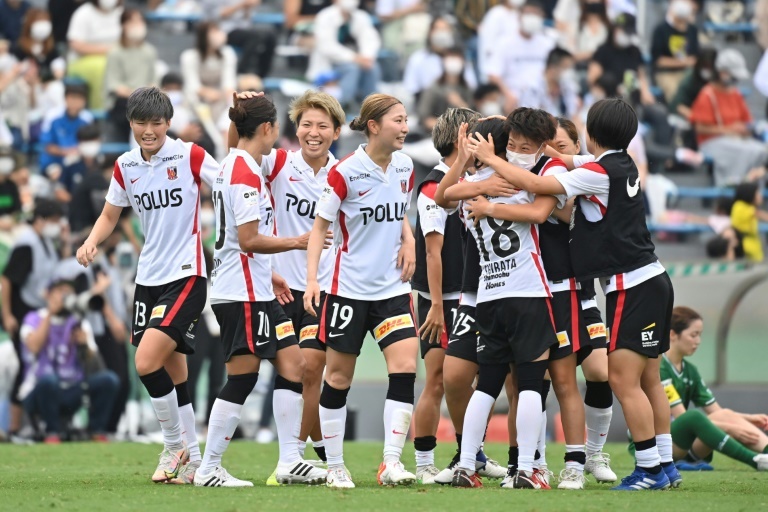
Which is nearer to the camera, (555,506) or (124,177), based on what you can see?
(555,506)

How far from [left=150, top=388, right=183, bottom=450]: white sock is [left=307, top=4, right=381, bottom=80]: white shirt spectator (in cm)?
1162

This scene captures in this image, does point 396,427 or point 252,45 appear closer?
point 396,427

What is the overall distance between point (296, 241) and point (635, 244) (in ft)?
6.79

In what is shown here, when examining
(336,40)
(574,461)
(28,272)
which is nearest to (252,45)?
(336,40)

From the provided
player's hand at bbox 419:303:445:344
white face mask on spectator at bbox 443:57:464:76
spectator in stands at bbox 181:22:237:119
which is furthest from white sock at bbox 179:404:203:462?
white face mask on spectator at bbox 443:57:464:76

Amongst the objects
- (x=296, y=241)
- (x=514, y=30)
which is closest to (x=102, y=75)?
(x=514, y=30)

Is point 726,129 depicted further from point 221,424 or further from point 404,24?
point 221,424

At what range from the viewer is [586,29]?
68.8 ft

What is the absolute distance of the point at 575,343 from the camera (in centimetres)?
Result: 840

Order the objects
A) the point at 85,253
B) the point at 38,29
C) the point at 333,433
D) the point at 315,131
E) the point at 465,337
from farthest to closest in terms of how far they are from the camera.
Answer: the point at 38,29, the point at 315,131, the point at 85,253, the point at 465,337, the point at 333,433

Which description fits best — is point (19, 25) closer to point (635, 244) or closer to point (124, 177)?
point (124, 177)

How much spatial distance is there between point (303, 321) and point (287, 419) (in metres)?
1.04

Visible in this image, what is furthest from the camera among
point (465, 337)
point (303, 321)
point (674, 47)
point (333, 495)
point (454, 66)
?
point (674, 47)

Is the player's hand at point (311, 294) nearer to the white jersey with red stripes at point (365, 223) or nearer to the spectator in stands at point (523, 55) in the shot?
the white jersey with red stripes at point (365, 223)
